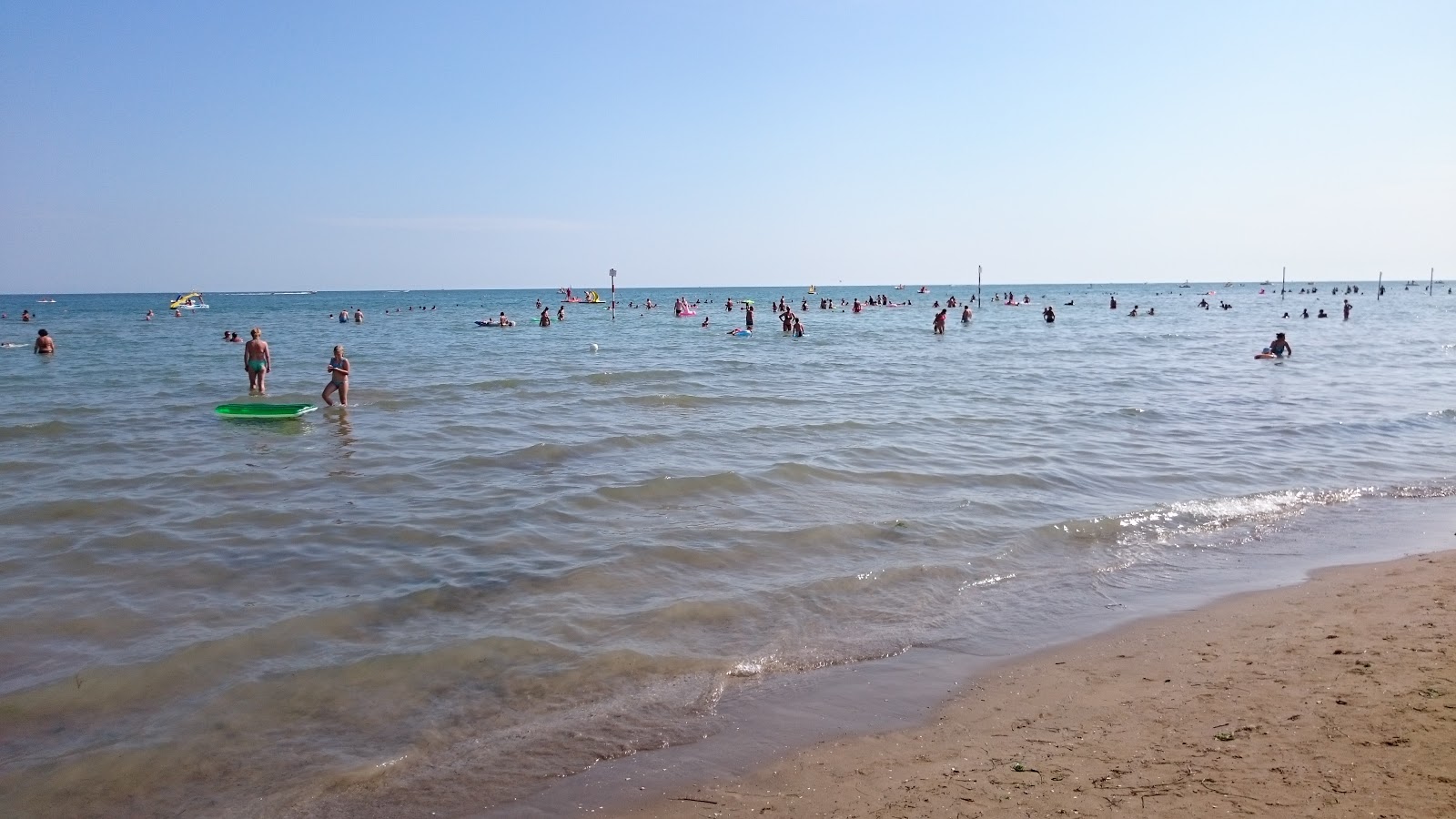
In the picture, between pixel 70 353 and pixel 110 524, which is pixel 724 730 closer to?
pixel 110 524

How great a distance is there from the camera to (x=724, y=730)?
494 centimetres

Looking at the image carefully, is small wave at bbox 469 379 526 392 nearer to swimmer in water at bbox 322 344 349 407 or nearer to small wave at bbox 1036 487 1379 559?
swimmer in water at bbox 322 344 349 407

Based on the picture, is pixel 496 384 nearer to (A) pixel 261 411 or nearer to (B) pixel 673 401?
(B) pixel 673 401

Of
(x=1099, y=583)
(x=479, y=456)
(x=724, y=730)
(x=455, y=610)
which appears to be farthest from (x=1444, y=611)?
(x=479, y=456)

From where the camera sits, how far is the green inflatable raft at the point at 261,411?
1642 cm

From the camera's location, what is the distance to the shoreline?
372 centimetres

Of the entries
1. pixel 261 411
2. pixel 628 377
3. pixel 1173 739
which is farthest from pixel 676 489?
pixel 628 377

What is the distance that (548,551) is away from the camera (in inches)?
333

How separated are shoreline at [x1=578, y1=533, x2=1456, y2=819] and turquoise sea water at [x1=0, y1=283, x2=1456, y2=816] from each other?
79 cm

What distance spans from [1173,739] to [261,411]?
16.8 metres

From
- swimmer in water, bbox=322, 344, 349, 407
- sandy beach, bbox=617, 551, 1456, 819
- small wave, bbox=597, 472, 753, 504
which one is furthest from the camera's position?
swimmer in water, bbox=322, 344, 349, 407

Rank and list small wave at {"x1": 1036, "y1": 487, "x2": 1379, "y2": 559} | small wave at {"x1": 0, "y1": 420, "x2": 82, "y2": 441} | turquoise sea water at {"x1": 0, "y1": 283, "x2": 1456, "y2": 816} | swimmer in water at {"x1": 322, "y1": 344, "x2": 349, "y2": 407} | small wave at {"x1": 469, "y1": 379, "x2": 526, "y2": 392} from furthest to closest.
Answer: small wave at {"x1": 469, "y1": 379, "x2": 526, "y2": 392} < swimmer in water at {"x1": 322, "y1": 344, "x2": 349, "y2": 407} < small wave at {"x1": 0, "y1": 420, "x2": 82, "y2": 441} < small wave at {"x1": 1036, "y1": 487, "x2": 1379, "y2": 559} < turquoise sea water at {"x1": 0, "y1": 283, "x2": 1456, "y2": 816}

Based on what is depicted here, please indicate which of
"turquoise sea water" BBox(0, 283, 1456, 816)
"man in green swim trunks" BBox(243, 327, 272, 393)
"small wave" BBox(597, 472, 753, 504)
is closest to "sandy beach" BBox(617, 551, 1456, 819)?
"turquoise sea water" BBox(0, 283, 1456, 816)

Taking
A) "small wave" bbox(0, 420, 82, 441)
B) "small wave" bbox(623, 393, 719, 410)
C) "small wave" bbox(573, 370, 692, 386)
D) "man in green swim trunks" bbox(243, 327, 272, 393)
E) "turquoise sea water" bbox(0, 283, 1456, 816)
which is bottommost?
"turquoise sea water" bbox(0, 283, 1456, 816)
